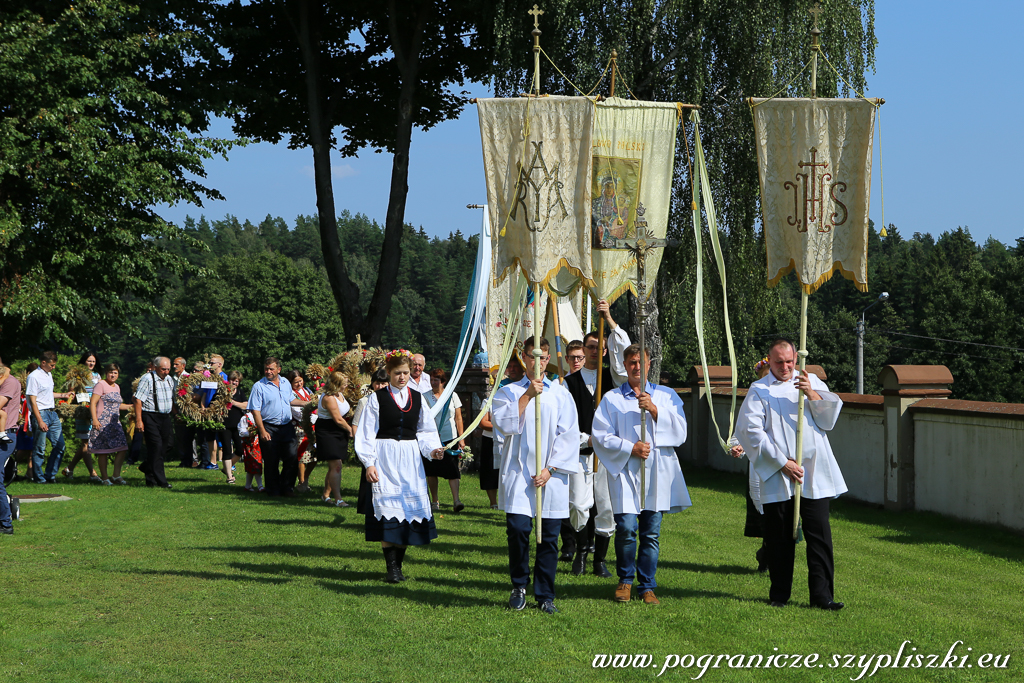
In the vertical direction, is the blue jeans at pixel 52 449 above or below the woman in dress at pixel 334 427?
below

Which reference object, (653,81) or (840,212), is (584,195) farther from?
(653,81)

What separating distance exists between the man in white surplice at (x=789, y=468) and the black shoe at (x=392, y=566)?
10.0 ft

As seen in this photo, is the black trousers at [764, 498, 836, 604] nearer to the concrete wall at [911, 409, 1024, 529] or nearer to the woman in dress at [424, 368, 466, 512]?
the concrete wall at [911, 409, 1024, 529]

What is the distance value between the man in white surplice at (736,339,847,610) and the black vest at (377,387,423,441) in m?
2.77

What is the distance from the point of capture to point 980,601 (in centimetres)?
801

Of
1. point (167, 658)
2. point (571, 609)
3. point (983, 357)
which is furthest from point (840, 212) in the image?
point (983, 357)

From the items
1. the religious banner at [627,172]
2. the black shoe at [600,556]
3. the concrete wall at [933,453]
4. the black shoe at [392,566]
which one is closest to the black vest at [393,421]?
the black shoe at [392,566]

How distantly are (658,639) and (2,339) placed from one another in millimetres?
17452

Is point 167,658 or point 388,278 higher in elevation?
point 388,278

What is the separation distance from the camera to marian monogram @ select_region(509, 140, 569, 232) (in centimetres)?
881

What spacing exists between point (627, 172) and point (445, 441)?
14.0 feet

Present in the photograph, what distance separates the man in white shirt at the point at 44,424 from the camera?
1520 centimetres

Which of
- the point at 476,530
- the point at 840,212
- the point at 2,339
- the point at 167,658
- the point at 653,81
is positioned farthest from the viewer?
the point at 2,339

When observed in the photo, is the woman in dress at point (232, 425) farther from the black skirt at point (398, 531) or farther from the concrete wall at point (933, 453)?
the concrete wall at point (933, 453)
